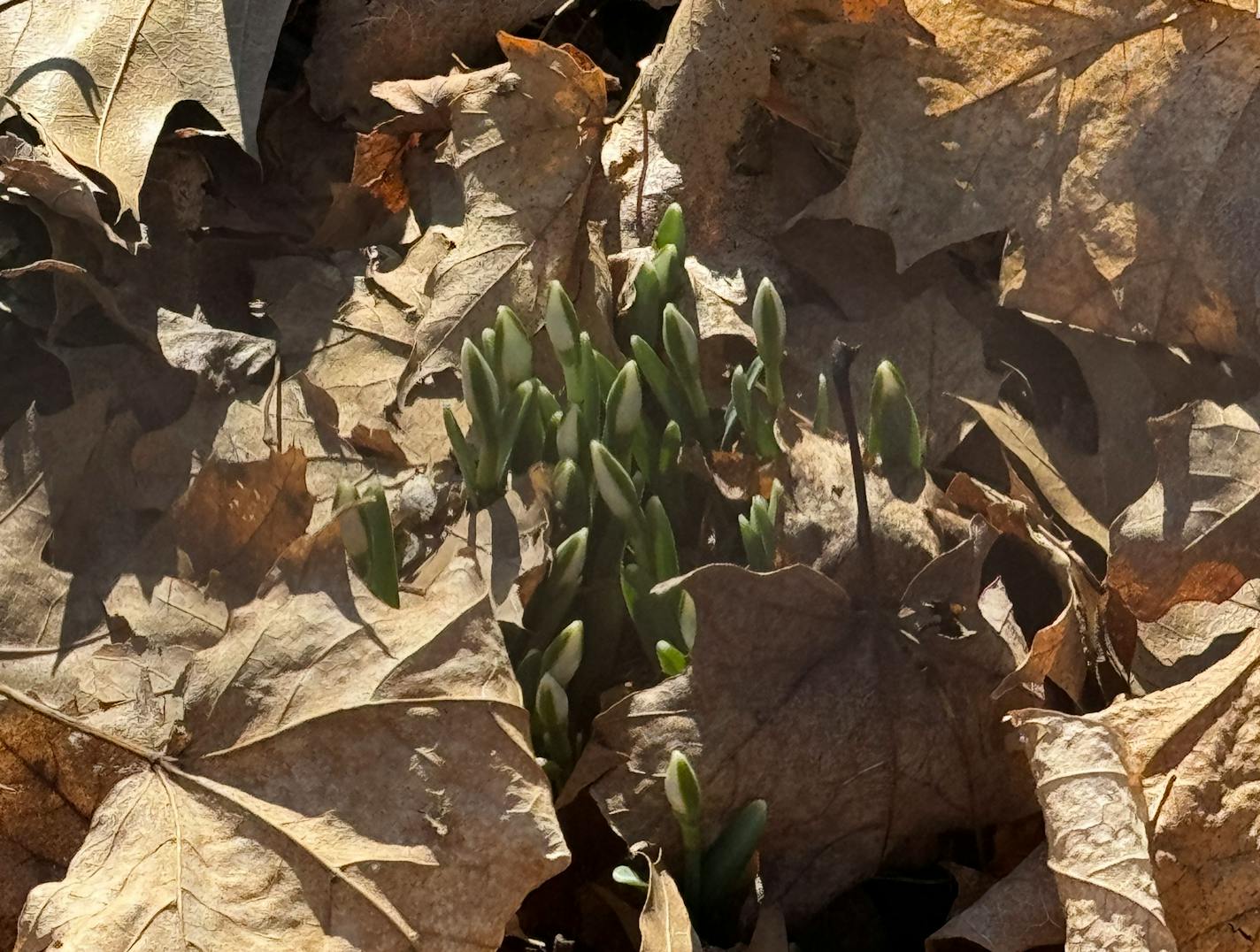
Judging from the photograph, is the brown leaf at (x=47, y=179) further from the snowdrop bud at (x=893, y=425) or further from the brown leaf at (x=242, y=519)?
the snowdrop bud at (x=893, y=425)

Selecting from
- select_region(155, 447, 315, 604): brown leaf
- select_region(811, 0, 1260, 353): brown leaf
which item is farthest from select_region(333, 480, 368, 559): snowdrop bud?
select_region(811, 0, 1260, 353): brown leaf

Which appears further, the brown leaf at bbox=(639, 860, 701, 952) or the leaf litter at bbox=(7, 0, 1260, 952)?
the leaf litter at bbox=(7, 0, 1260, 952)

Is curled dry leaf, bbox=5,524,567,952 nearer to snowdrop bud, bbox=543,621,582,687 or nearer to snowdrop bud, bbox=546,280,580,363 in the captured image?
snowdrop bud, bbox=543,621,582,687

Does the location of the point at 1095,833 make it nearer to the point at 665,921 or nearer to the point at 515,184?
the point at 665,921

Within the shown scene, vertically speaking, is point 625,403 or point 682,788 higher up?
point 625,403

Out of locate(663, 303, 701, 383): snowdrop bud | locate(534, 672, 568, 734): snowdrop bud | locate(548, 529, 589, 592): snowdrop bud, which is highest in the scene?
locate(663, 303, 701, 383): snowdrop bud

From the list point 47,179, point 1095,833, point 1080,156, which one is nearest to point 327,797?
point 1095,833

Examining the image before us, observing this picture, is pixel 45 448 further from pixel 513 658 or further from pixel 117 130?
pixel 513 658
